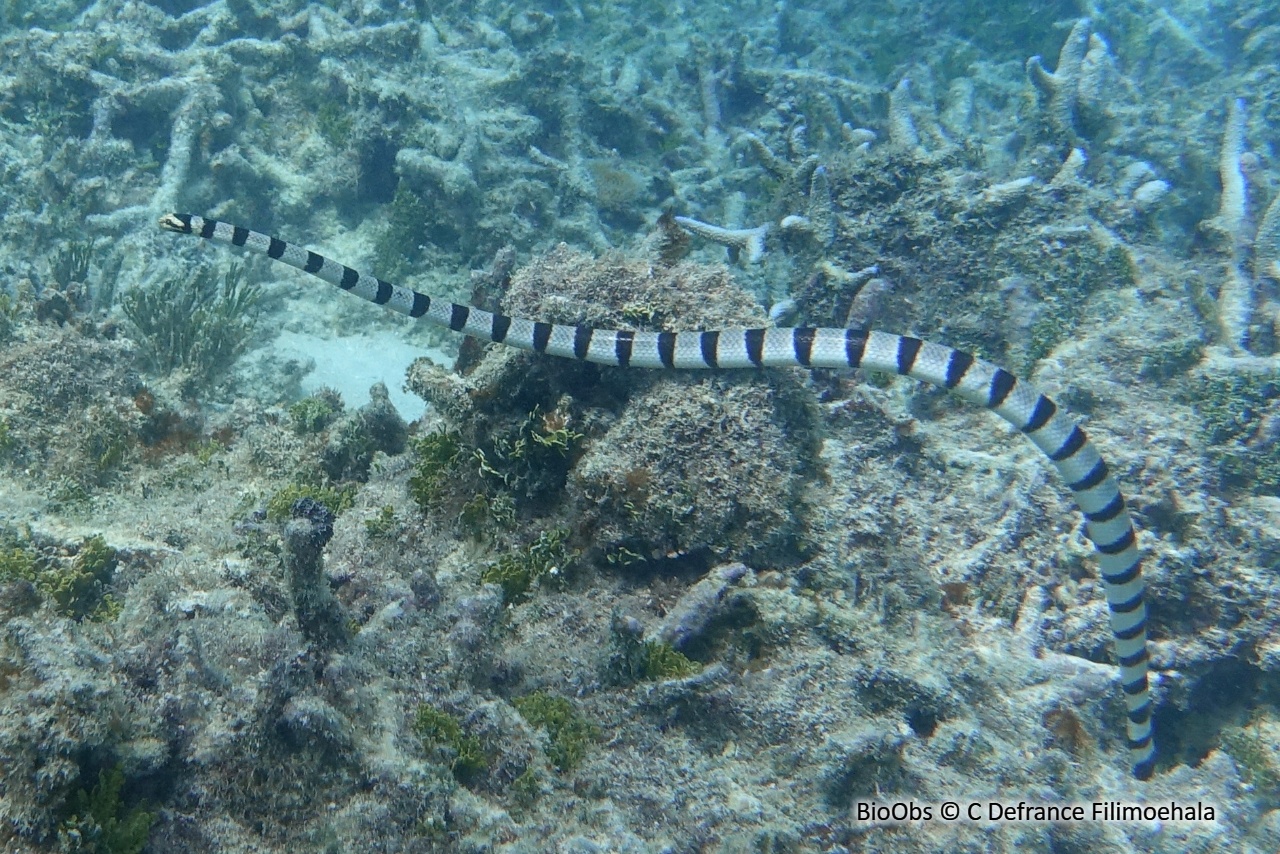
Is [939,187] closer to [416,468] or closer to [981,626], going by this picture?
[981,626]

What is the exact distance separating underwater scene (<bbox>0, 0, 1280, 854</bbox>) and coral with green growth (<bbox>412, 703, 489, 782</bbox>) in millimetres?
32

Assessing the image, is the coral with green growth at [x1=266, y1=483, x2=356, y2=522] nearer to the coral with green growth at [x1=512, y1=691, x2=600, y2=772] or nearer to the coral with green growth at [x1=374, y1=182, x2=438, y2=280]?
the coral with green growth at [x1=512, y1=691, x2=600, y2=772]

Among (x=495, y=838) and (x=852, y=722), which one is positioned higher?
(x=852, y=722)

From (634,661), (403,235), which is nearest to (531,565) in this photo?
(634,661)

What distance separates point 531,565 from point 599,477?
0.56 m

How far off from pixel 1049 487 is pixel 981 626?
3.86ft

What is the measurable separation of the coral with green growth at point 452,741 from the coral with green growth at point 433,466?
155 cm

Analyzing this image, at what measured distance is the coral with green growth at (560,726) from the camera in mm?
2600

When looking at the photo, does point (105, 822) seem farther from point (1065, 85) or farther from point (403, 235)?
point (1065, 85)

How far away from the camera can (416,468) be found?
411 centimetres

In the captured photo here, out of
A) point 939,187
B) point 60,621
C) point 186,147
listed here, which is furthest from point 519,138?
point 60,621

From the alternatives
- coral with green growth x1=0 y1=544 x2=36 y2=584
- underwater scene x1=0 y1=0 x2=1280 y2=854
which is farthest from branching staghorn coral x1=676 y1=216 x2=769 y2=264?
coral with green growth x1=0 y1=544 x2=36 y2=584

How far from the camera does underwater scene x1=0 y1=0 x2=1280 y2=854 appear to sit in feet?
7.71

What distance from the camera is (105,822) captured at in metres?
1.72
